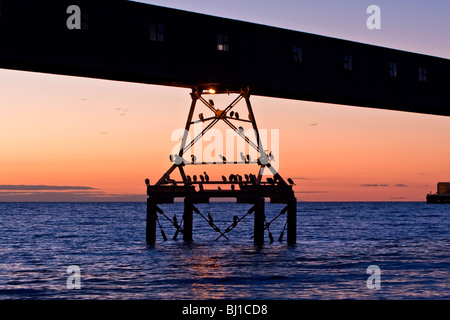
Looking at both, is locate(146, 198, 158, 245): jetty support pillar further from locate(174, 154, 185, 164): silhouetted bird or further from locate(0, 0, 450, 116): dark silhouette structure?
locate(0, 0, 450, 116): dark silhouette structure

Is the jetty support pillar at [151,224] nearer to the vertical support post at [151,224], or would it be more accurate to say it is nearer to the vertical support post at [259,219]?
the vertical support post at [151,224]

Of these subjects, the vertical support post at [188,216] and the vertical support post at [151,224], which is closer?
the vertical support post at [151,224]

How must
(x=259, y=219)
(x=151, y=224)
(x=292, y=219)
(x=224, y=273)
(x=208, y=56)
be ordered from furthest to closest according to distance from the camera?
(x=151, y=224), (x=292, y=219), (x=259, y=219), (x=208, y=56), (x=224, y=273)

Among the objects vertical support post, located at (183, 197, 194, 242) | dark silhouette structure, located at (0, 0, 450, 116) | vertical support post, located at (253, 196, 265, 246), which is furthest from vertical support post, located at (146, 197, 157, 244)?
dark silhouette structure, located at (0, 0, 450, 116)

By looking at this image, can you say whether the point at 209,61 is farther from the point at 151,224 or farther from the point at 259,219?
the point at 151,224

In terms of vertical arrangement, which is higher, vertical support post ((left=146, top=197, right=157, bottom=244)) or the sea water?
vertical support post ((left=146, top=197, right=157, bottom=244))

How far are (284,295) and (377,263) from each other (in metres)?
13.2

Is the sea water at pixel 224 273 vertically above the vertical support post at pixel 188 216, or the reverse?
the vertical support post at pixel 188 216

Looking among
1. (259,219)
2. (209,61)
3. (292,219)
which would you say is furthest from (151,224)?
(209,61)

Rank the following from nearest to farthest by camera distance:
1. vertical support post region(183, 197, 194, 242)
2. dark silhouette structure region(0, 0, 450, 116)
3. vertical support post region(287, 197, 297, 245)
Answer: dark silhouette structure region(0, 0, 450, 116)
vertical support post region(287, 197, 297, 245)
vertical support post region(183, 197, 194, 242)

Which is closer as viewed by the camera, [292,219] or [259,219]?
[259,219]

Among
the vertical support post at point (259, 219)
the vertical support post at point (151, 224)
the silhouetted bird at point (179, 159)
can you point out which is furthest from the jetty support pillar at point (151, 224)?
the vertical support post at point (259, 219)

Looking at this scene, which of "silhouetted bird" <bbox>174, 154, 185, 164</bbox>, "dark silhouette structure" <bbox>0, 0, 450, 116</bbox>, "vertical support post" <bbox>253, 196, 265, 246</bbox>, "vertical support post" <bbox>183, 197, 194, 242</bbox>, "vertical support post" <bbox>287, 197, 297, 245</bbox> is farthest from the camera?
"vertical support post" <bbox>183, 197, 194, 242</bbox>

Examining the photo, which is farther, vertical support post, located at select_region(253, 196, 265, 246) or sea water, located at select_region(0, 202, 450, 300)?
vertical support post, located at select_region(253, 196, 265, 246)
